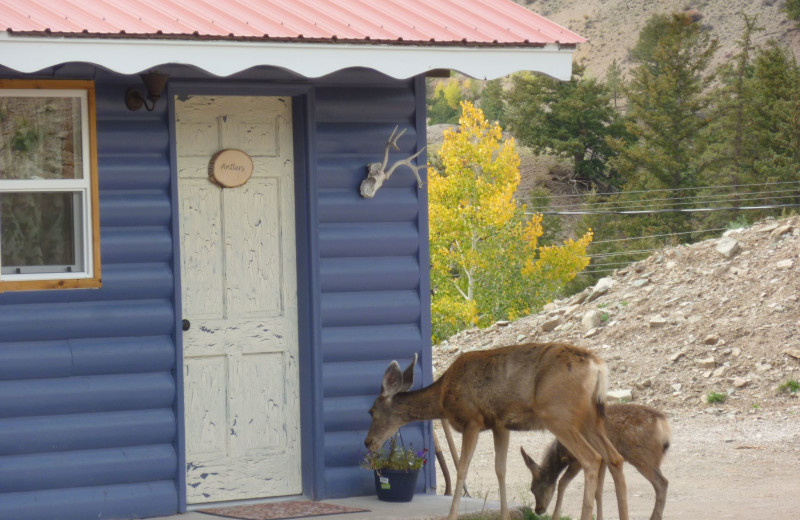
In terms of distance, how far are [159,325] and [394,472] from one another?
1.86 metres

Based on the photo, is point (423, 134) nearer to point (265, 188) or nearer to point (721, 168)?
point (265, 188)

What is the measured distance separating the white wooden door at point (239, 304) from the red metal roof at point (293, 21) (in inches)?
40.8

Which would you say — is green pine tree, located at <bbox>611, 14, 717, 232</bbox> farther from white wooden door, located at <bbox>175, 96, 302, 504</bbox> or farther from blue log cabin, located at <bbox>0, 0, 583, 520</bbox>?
white wooden door, located at <bbox>175, 96, 302, 504</bbox>

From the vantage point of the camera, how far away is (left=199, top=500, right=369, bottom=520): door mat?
741 cm

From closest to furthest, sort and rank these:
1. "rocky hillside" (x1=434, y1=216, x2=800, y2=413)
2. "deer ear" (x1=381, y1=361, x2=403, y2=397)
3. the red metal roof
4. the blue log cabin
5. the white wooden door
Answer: the red metal roof
the blue log cabin
"deer ear" (x1=381, y1=361, x2=403, y2=397)
the white wooden door
"rocky hillside" (x1=434, y1=216, x2=800, y2=413)

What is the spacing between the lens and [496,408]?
7.45m

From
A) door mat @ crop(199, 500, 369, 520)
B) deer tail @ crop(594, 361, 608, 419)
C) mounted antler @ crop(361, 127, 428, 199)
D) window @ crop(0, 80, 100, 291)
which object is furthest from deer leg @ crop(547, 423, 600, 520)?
window @ crop(0, 80, 100, 291)

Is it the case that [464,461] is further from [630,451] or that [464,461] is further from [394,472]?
[630,451]

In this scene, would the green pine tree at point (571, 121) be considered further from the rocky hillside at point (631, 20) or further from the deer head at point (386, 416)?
the deer head at point (386, 416)

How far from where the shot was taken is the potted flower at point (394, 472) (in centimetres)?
779

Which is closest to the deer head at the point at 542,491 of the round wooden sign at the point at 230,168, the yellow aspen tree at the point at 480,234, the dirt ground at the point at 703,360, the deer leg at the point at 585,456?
the deer leg at the point at 585,456

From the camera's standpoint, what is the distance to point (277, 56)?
6.41 metres

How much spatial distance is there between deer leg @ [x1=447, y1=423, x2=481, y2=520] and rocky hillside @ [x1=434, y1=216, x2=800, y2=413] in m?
7.91

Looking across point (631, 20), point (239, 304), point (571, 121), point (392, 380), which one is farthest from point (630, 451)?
point (631, 20)
